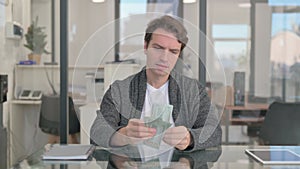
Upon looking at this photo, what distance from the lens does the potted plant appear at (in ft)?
13.5

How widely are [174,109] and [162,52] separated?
0.81ft

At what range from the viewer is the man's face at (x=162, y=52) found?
1.68 metres

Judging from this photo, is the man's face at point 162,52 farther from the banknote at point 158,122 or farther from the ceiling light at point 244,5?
the ceiling light at point 244,5

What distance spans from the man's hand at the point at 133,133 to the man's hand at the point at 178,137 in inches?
2.5

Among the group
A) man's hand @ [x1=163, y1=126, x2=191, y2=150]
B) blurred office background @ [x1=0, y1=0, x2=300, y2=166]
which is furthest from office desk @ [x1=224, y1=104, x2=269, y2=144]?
man's hand @ [x1=163, y1=126, x2=191, y2=150]

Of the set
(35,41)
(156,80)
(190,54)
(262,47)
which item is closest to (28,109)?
(35,41)

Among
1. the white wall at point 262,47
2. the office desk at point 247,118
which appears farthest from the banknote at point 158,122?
the white wall at point 262,47

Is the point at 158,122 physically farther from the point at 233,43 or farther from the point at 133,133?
the point at 233,43

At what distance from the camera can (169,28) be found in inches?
68.7

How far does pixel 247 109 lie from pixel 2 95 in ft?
9.01

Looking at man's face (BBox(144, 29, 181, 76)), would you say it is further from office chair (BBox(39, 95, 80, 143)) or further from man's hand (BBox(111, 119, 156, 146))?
office chair (BBox(39, 95, 80, 143))

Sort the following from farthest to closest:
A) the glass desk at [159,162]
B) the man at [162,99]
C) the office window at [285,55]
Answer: the office window at [285,55] → the man at [162,99] → the glass desk at [159,162]

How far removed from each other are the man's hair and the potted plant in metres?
2.53

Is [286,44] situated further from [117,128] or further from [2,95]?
[117,128]
